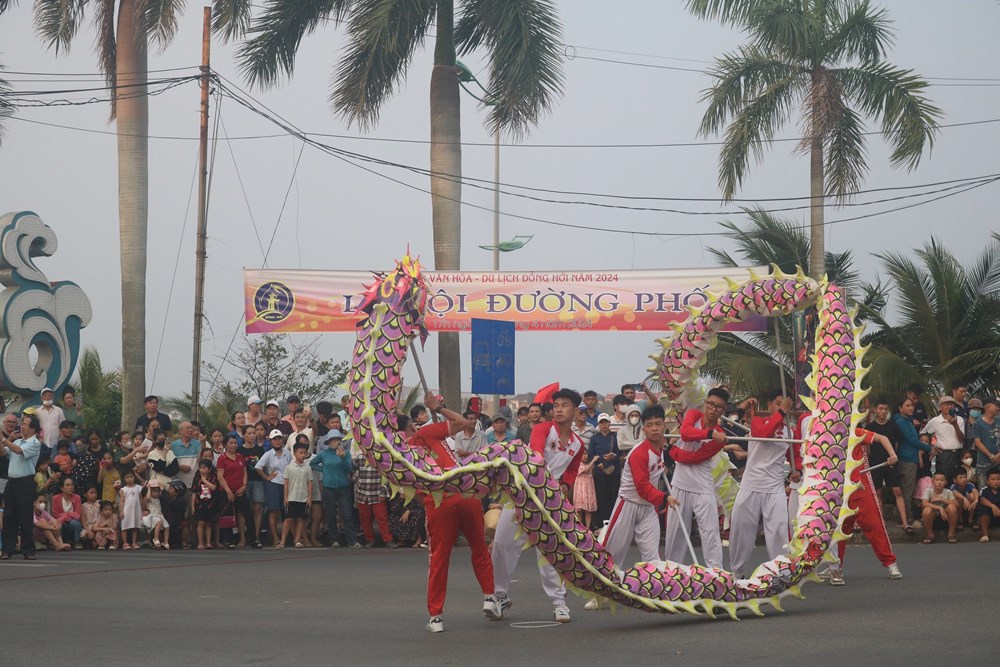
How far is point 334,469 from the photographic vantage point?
1731 cm

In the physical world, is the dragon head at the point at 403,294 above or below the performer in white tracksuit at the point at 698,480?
above

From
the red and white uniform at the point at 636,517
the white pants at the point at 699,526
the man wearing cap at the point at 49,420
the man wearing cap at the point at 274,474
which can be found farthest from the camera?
the man wearing cap at the point at 49,420

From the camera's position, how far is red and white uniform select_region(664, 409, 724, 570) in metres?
10.5

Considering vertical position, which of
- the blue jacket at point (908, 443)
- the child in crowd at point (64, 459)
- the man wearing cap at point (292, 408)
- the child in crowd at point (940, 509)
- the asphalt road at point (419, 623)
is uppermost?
the man wearing cap at point (292, 408)

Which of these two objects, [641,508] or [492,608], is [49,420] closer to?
[492,608]

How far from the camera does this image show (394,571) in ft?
45.1

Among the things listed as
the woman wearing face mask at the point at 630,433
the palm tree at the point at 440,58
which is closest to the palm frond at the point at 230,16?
the palm tree at the point at 440,58

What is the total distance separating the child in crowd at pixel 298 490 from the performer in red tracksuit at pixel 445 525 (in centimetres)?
827

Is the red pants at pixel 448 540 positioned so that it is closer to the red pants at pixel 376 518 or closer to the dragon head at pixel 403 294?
the dragon head at pixel 403 294

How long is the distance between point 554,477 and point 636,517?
871 mm

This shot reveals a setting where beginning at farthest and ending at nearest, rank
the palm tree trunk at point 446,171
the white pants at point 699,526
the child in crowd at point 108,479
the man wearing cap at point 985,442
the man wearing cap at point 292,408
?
the palm tree trunk at point 446,171 < the man wearing cap at point 292,408 < the child in crowd at point 108,479 < the man wearing cap at point 985,442 < the white pants at point 699,526

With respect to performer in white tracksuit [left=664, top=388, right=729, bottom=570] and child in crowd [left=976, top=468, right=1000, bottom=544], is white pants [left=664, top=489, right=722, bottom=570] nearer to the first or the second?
performer in white tracksuit [left=664, top=388, right=729, bottom=570]

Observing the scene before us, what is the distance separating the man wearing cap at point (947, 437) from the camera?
16781mm

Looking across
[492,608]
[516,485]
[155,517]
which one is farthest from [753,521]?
[155,517]
